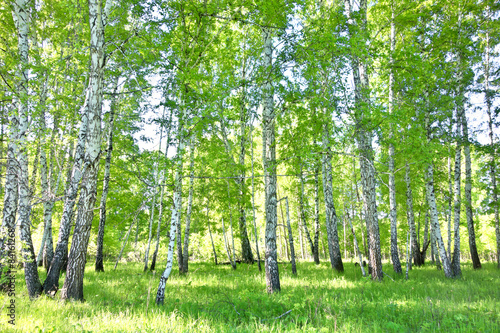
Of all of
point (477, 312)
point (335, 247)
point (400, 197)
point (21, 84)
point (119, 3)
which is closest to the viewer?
point (477, 312)

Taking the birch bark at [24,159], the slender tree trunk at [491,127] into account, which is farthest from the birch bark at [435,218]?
the birch bark at [24,159]

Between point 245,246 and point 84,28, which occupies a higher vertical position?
point 84,28

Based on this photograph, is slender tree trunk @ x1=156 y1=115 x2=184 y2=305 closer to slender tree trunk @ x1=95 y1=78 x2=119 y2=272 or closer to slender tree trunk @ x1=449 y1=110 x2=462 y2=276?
slender tree trunk @ x1=95 y1=78 x2=119 y2=272

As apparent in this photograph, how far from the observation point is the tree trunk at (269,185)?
7250 millimetres

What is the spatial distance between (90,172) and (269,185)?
4.45 metres

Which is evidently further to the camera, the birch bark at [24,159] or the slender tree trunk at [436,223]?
the slender tree trunk at [436,223]

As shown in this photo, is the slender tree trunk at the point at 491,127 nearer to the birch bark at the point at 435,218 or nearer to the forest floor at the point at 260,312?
the birch bark at the point at 435,218

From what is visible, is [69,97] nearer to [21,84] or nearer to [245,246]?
[21,84]

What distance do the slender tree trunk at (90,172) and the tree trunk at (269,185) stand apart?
4179mm

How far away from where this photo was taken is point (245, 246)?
1570 centimetres

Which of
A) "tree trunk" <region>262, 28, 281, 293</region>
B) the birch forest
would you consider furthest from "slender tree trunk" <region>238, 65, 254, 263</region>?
"tree trunk" <region>262, 28, 281, 293</region>

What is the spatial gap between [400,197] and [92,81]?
711 inches

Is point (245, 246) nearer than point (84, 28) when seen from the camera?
No

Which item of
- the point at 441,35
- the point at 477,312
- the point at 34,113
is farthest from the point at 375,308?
the point at 441,35
